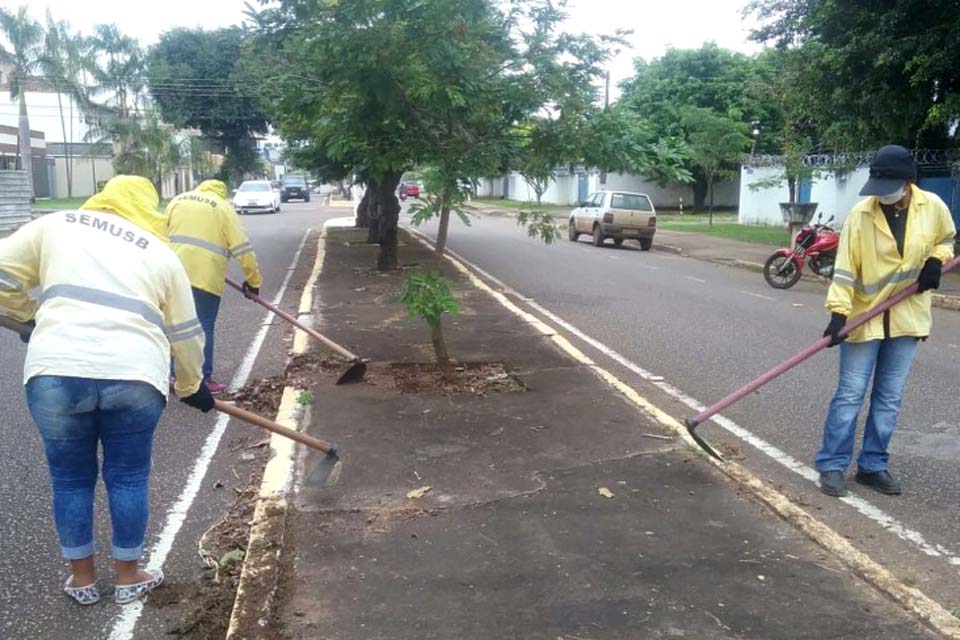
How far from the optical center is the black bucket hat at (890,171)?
4523 millimetres

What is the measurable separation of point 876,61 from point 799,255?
333cm

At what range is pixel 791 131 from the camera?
2258cm

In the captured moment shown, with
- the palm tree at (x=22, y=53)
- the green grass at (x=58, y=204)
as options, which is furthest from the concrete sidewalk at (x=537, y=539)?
the palm tree at (x=22, y=53)

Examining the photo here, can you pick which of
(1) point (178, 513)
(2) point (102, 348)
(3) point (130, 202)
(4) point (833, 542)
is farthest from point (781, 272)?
(2) point (102, 348)

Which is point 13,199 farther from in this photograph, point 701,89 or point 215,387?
point 701,89

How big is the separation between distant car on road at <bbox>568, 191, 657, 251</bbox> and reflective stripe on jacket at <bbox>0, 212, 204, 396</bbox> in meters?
19.5

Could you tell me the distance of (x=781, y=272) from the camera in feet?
47.9

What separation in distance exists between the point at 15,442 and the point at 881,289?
5.33 metres

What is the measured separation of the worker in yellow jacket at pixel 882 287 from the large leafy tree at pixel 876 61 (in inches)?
409

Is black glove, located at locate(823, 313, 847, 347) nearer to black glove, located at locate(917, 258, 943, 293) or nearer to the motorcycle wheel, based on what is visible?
black glove, located at locate(917, 258, 943, 293)

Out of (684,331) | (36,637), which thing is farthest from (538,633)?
(684,331)

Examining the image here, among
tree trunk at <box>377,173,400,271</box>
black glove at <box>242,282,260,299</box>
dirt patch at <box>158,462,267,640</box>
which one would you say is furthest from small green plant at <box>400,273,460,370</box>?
tree trunk at <box>377,173,400,271</box>

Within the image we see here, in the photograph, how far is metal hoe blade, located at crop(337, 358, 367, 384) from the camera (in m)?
7.00

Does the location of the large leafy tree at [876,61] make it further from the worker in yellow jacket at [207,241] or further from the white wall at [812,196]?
the worker in yellow jacket at [207,241]
